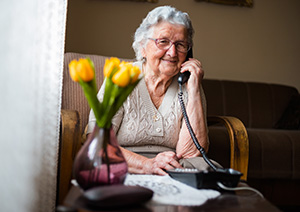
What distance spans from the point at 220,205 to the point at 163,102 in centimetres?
83

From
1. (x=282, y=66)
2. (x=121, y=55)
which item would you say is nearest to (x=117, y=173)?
(x=121, y=55)

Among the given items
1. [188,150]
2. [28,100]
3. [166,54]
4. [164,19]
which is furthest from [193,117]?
[28,100]

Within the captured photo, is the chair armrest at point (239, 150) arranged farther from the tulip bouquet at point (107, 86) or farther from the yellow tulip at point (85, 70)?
the yellow tulip at point (85, 70)

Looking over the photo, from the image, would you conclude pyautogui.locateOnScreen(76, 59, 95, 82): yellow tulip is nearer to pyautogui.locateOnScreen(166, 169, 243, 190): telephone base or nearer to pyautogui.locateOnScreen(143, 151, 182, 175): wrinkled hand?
pyautogui.locateOnScreen(166, 169, 243, 190): telephone base

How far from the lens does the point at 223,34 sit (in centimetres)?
349

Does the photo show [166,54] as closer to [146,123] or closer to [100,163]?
[146,123]

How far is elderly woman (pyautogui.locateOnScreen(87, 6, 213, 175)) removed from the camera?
4.96 ft

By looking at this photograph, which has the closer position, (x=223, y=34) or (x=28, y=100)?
(x=28, y=100)

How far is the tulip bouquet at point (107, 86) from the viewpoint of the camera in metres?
0.81

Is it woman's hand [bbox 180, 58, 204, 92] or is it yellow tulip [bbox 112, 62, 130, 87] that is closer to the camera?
yellow tulip [bbox 112, 62, 130, 87]

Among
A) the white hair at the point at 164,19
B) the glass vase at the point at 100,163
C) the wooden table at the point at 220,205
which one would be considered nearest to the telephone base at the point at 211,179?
the wooden table at the point at 220,205

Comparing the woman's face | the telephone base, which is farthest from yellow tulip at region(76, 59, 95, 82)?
the woman's face

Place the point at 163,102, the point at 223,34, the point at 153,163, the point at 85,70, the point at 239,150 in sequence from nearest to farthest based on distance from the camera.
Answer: the point at 85,70 < the point at 153,163 < the point at 239,150 < the point at 163,102 < the point at 223,34

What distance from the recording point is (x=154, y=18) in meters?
1.57
